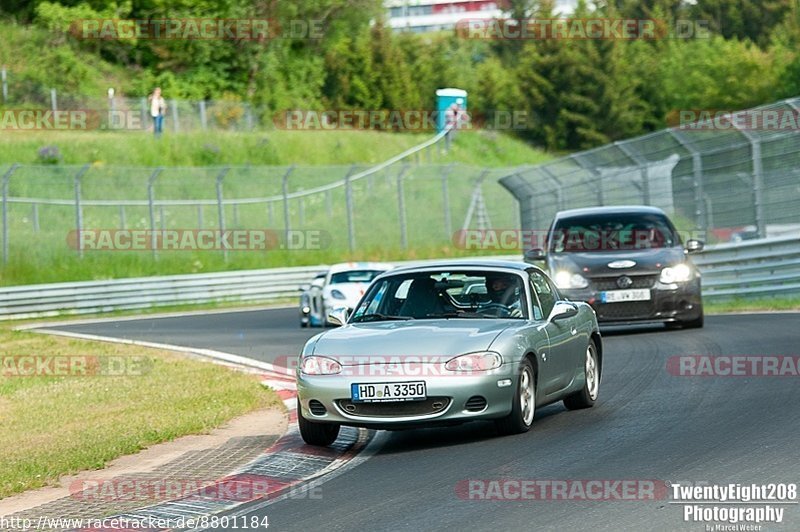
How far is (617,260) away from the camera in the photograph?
17.9 metres

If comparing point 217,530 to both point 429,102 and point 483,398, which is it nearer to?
point 483,398

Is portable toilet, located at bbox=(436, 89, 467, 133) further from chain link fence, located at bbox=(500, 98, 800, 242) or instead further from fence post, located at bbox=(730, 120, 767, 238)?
fence post, located at bbox=(730, 120, 767, 238)

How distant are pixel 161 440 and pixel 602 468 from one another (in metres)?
3.86

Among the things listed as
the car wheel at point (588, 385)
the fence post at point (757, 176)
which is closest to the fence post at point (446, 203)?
the fence post at point (757, 176)

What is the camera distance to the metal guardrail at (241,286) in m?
22.7

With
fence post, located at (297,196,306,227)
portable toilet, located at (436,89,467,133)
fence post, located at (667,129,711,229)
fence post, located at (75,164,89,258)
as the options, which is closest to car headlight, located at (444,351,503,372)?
fence post, located at (667,129,711,229)

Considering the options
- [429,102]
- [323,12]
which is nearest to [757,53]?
[429,102]

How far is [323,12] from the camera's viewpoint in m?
66.6

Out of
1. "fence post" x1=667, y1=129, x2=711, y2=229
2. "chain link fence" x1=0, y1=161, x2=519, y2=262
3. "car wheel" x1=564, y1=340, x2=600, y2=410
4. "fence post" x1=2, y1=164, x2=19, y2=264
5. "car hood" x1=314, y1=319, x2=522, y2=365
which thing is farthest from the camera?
"chain link fence" x1=0, y1=161, x2=519, y2=262

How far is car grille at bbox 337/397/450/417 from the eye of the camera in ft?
31.9

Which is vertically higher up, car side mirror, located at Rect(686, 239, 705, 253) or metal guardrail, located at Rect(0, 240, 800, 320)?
car side mirror, located at Rect(686, 239, 705, 253)

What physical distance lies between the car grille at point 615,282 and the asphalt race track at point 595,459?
352 cm

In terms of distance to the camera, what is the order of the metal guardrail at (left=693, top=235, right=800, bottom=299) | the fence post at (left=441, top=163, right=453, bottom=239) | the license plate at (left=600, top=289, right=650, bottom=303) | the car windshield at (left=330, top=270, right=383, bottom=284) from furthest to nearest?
the fence post at (left=441, top=163, right=453, bottom=239) → the car windshield at (left=330, top=270, right=383, bottom=284) → the metal guardrail at (left=693, top=235, right=800, bottom=299) → the license plate at (left=600, top=289, right=650, bottom=303)

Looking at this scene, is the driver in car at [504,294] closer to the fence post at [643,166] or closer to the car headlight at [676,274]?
the car headlight at [676,274]
